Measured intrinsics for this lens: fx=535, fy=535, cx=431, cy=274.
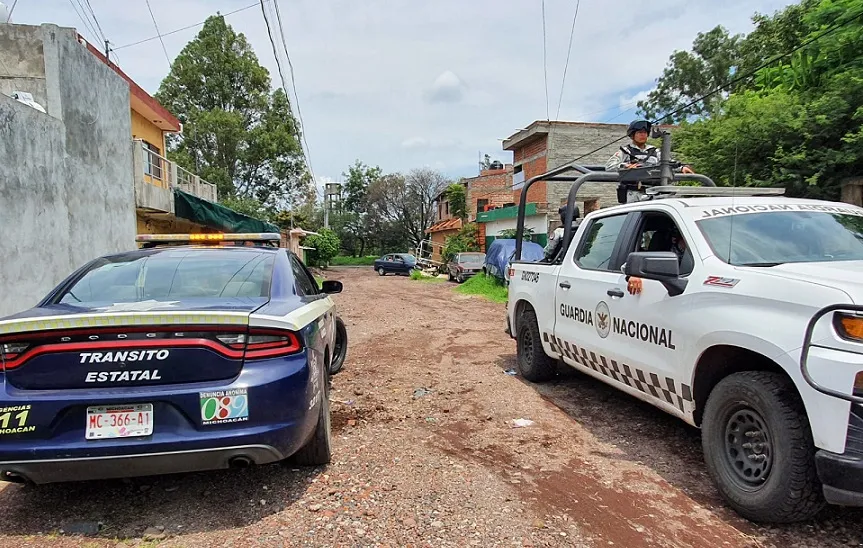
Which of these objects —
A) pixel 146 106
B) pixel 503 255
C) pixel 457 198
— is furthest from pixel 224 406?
pixel 457 198

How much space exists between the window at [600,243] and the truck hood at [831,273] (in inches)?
61.0

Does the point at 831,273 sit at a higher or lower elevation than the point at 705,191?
lower

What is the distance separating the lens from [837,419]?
232 cm

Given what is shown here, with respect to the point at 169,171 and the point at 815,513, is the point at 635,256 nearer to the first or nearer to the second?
the point at 815,513

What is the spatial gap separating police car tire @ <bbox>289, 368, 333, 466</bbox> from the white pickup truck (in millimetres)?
2198

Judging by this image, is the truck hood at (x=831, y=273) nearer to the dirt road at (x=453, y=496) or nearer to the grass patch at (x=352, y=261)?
the dirt road at (x=453, y=496)

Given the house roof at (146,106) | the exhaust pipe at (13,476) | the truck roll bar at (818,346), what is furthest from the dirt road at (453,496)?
the house roof at (146,106)

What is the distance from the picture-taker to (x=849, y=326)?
2336mm

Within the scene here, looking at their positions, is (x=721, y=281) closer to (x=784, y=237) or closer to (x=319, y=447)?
(x=784, y=237)

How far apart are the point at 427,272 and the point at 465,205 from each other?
1074cm

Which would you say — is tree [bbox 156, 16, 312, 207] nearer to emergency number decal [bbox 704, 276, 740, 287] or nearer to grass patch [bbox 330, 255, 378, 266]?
grass patch [bbox 330, 255, 378, 266]

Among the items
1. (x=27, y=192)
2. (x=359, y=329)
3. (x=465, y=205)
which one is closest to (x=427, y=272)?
(x=465, y=205)

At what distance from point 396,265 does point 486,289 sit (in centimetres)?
1787

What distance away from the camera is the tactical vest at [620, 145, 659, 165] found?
6.24 meters
